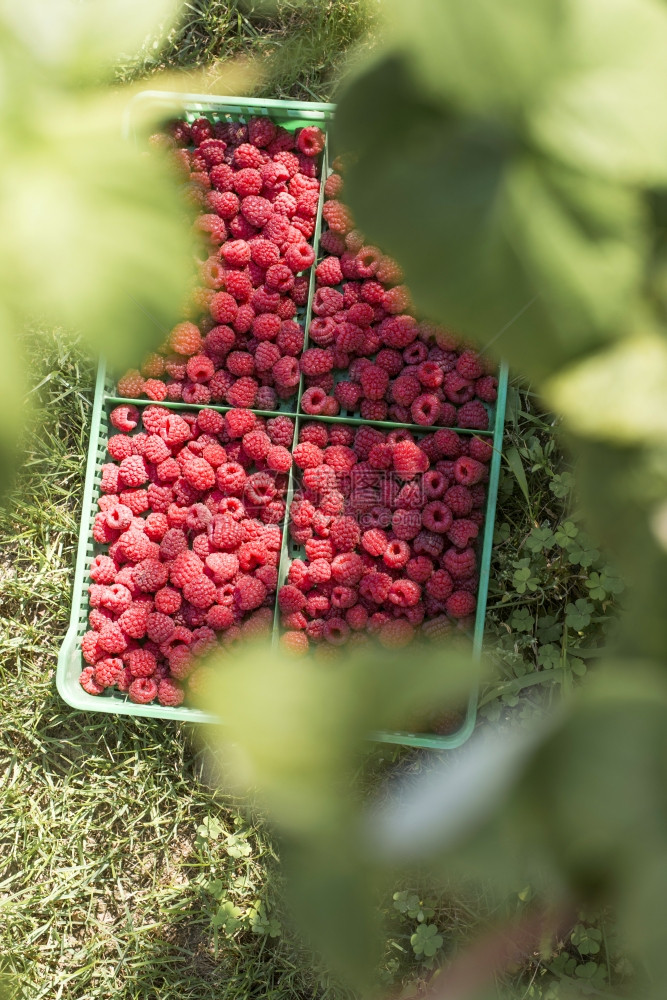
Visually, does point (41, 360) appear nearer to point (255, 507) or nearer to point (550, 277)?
point (255, 507)

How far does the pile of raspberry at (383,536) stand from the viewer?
1271 millimetres

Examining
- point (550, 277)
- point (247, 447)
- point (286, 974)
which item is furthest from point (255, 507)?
point (550, 277)

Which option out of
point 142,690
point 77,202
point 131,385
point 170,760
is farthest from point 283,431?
point 77,202

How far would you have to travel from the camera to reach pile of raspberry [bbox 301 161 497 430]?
51.6 inches

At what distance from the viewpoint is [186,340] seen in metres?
1.34

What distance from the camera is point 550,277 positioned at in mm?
279

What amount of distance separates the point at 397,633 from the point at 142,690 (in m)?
0.42

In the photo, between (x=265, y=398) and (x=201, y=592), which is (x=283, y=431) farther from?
(x=201, y=592)

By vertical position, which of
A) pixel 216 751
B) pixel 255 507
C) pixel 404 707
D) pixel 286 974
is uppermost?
pixel 404 707

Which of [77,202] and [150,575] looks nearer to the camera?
[77,202]

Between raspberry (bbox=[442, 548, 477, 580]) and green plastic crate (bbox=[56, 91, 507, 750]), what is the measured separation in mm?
18

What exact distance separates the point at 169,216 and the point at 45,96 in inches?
1.3

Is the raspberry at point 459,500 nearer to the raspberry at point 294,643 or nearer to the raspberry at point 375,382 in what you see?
the raspberry at point 375,382

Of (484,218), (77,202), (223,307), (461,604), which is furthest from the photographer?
(223,307)
